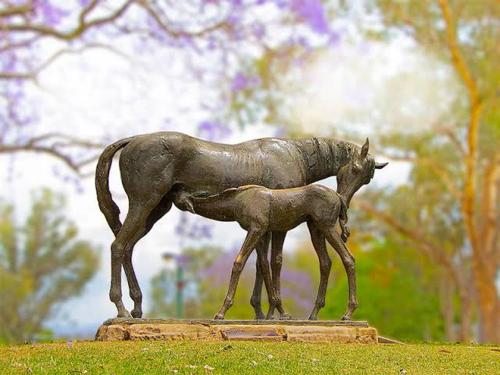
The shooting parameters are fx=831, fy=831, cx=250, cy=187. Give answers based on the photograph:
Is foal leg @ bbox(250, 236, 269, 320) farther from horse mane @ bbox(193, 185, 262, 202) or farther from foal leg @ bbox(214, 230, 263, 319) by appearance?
horse mane @ bbox(193, 185, 262, 202)

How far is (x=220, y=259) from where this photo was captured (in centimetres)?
3647

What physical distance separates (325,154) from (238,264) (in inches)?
81.0

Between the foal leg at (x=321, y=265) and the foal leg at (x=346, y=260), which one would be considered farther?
the foal leg at (x=321, y=265)

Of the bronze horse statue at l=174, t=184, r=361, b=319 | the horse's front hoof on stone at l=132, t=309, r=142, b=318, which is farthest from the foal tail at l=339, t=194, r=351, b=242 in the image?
the horse's front hoof on stone at l=132, t=309, r=142, b=318

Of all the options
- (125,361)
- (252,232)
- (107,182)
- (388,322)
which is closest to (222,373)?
(125,361)

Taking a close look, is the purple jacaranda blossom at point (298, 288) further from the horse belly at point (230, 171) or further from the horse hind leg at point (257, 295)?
the horse belly at point (230, 171)

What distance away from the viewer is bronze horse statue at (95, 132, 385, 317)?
10188mm

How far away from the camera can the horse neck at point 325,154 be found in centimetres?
1096

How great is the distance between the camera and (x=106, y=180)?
10523mm

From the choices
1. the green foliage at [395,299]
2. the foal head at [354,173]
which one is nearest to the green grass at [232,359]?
the foal head at [354,173]

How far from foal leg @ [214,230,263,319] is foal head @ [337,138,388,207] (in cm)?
147

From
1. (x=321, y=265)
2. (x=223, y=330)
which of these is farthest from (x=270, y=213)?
(x=223, y=330)

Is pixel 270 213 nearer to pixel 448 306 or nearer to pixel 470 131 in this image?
pixel 470 131

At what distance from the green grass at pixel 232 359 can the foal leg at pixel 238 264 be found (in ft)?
2.19
